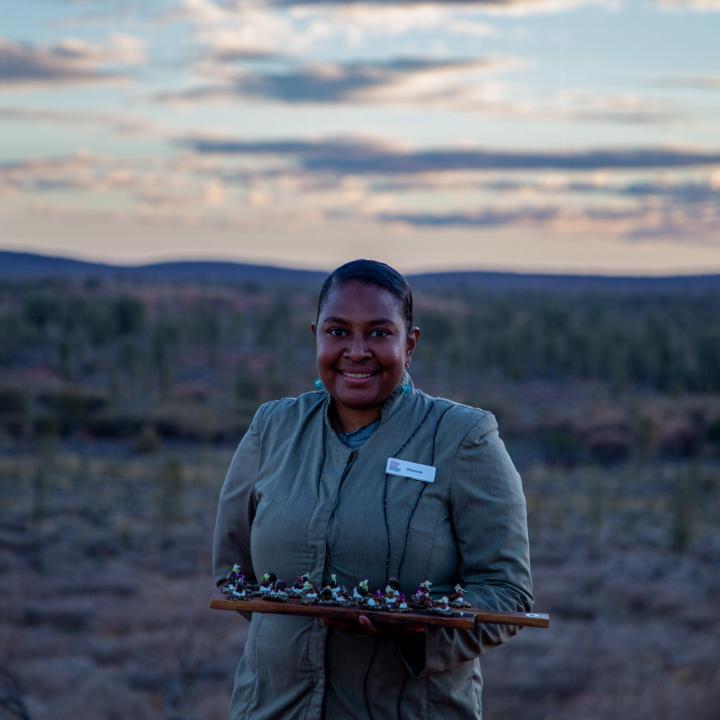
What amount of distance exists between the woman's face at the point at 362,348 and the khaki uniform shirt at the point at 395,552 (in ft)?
0.24

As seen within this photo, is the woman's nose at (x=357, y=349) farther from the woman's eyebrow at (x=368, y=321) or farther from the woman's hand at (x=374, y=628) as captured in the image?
the woman's hand at (x=374, y=628)

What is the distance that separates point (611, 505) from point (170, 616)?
13540mm

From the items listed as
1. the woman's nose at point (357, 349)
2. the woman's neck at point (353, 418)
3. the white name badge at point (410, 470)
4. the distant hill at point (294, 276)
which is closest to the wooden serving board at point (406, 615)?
the white name badge at point (410, 470)

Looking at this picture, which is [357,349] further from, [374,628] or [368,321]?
[374,628]

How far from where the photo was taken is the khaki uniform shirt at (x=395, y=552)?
2729 millimetres

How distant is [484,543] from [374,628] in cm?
35

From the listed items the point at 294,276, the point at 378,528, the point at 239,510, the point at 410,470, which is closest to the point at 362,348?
the point at 410,470

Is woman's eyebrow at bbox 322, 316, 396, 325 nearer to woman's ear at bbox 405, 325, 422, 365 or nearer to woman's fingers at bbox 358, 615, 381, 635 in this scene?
woman's ear at bbox 405, 325, 422, 365

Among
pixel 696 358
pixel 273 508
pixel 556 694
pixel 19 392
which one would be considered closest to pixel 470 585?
pixel 273 508

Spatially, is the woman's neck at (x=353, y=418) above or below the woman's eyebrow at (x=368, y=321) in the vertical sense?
below

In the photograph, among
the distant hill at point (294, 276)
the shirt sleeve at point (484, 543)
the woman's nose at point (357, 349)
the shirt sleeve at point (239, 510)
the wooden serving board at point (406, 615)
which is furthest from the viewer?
the distant hill at point (294, 276)

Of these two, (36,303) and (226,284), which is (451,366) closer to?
(36,303)

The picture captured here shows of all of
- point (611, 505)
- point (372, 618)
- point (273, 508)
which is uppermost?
point (273, 508)

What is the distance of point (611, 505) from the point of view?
24.3 meters
